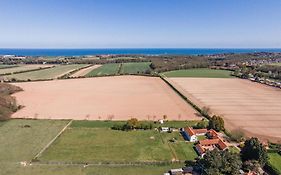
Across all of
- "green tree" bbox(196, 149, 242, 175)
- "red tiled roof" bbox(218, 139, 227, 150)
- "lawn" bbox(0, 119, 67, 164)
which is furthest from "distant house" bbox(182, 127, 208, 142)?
"lawn" bbox(0, 119, 67, 164)

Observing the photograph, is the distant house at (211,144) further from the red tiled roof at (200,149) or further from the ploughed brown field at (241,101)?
the ploughed brown field at (241,101)

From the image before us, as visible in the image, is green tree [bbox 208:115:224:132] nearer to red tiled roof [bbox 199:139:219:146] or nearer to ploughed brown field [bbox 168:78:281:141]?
ploughed brown field [bbox 168:78:281:141]

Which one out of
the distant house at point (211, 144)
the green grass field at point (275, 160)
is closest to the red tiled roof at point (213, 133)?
the distant house at point (211, 144)

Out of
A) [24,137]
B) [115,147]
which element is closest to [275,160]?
[115,147]

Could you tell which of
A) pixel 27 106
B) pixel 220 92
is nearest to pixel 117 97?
pixel 27 106

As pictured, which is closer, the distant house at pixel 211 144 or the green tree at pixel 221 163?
the green tree at pixel 221 163

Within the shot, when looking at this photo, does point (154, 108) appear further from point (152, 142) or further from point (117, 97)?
point (152, 142)
